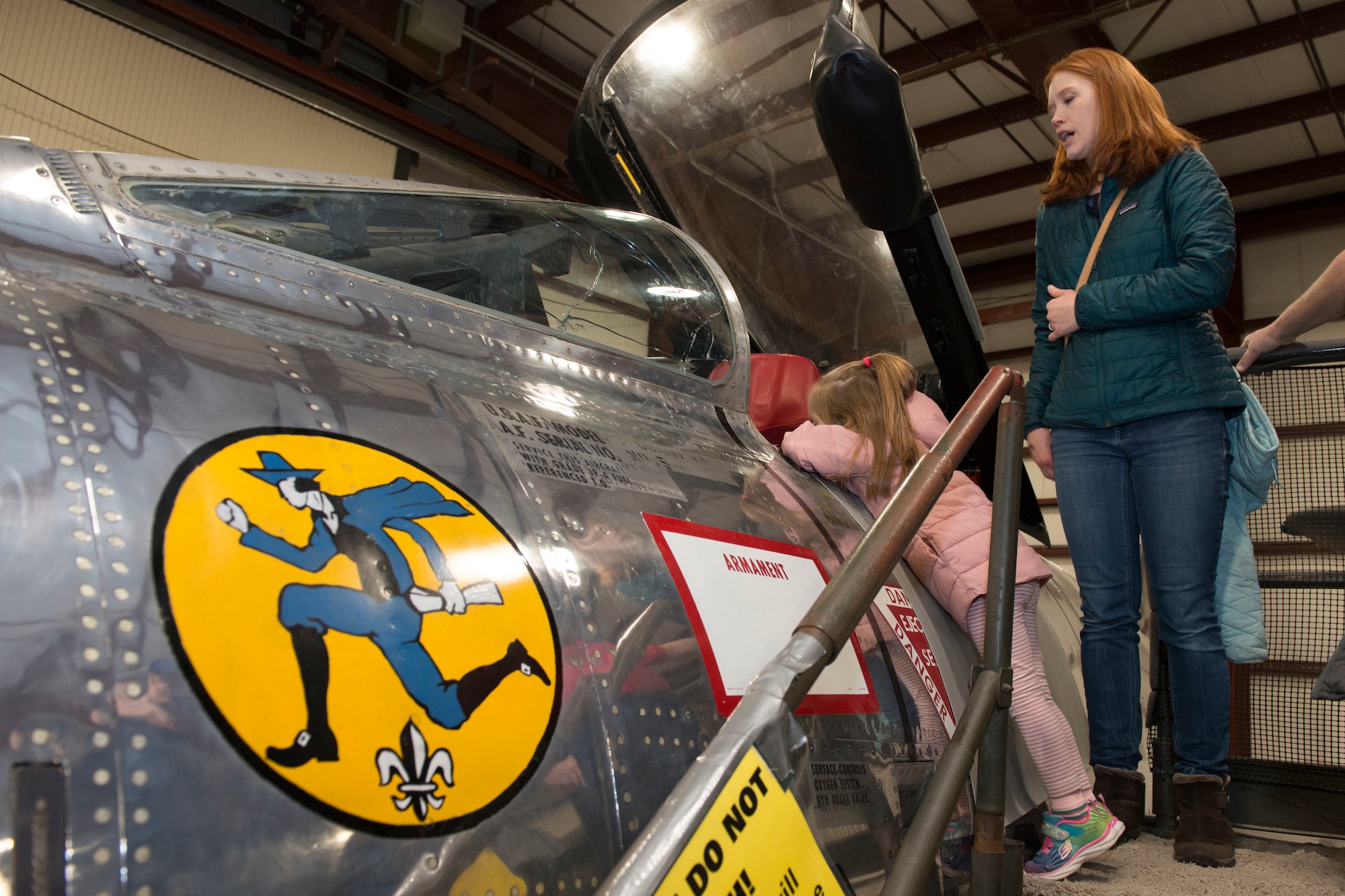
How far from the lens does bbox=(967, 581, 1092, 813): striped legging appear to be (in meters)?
1.92

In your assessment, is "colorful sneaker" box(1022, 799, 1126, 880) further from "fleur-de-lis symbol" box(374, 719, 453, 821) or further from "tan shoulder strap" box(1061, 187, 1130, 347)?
"fleur-de-lis symbol" box(374, 719, 453, 821)

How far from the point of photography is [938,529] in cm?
216

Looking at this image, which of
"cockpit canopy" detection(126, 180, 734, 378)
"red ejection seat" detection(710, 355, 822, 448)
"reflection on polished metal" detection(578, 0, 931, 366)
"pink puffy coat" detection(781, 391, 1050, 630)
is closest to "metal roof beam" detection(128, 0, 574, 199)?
"reflection on polished metal" detection(578, 0, 931, 366)

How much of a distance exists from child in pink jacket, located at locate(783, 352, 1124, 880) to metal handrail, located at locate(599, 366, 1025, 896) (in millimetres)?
239

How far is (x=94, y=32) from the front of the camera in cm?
767

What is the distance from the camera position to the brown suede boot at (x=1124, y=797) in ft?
7.55

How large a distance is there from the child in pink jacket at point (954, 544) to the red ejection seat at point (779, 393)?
358mm

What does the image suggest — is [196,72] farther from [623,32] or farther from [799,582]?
[799,582]

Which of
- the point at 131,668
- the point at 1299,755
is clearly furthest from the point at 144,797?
the point at 1299,755

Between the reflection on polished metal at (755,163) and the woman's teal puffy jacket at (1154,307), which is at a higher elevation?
the reflection on polished metal at (755,163)

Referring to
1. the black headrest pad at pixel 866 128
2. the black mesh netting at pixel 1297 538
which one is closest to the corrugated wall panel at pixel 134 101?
the black headrest pad at pixel 866 128

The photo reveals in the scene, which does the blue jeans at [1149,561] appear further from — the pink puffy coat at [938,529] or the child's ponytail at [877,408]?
the child's ponytail at [877,408]

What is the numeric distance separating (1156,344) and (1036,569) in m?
0.62

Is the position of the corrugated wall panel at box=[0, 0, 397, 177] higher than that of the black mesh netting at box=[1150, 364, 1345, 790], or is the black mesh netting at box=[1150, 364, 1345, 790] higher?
the corrugated wall panel at box=[0, 0, 397, 177]
